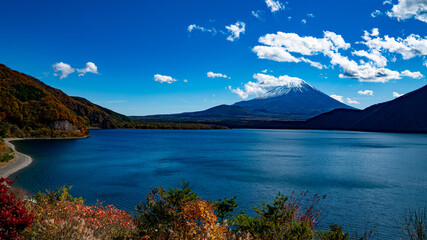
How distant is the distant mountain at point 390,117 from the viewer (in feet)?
432

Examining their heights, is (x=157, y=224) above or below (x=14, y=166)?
above

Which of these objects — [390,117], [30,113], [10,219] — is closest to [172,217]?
[10,219]

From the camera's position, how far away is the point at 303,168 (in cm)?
3650

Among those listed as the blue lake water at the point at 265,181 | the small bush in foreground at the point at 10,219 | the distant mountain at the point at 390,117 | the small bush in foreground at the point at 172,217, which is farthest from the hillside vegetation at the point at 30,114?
the distant mountain at the point at 390,117

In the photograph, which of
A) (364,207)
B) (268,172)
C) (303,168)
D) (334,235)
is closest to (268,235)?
(334,235)

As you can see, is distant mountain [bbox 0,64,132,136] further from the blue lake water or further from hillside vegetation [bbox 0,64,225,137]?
the blue lake water

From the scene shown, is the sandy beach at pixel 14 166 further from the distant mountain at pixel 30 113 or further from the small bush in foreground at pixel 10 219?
the distant mountain at pixel 30 113

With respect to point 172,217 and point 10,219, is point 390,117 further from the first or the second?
point 10,219

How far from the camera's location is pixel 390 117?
476 ft

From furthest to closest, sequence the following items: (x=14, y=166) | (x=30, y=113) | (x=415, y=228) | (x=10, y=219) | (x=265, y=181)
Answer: (x=30, y=113) < (x=14, y=166) < (x=265, y=181) < (x=415, y=228) < (x=10, y=219)

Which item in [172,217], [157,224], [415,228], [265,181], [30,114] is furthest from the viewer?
[30,114]

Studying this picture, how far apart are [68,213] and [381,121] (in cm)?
16787

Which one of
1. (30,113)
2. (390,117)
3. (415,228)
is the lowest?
(415,228)

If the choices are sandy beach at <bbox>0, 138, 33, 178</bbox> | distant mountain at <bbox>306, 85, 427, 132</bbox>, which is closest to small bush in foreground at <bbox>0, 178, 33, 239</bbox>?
sandy beach at <bbox>0, 138, 33, 178</bbox>
